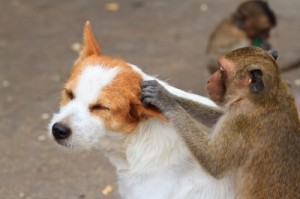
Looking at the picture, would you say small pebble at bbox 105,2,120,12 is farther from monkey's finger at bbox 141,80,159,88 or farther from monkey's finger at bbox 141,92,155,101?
monkey's finger at bbox 141,92,155,101

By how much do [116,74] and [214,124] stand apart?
917 mm

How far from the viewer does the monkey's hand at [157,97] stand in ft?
14.3

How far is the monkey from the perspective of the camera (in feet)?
15.1

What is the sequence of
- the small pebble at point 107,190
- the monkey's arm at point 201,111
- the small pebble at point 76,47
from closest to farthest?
the monkey's arm at point 201,111 → the small pebble at point 107,190 → the small pebble at point 76,47

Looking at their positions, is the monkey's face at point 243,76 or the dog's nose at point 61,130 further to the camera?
the monkey's face at point 243,76

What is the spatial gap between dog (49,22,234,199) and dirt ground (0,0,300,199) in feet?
5.84

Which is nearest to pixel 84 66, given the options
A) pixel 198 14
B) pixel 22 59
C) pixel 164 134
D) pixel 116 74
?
pixel 116 74

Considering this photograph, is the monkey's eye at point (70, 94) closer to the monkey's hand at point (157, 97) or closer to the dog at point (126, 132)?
the dog at point (126, 132)

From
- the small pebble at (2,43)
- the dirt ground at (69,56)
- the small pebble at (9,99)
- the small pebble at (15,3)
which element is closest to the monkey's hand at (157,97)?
the dirt ground at (69,56)

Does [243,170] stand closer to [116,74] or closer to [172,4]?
[116,74]

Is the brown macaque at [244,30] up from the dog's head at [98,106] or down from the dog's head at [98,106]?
down

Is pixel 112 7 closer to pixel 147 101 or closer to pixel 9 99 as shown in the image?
pixel 9 99

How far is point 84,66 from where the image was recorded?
4.41 meters

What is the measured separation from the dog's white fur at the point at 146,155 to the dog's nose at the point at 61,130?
0.12ft
